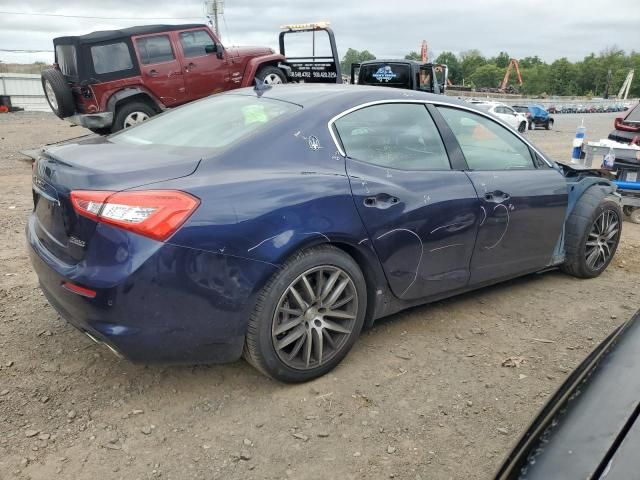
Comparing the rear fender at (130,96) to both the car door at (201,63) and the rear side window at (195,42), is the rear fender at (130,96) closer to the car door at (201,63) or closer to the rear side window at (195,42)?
the car door at (201,63)

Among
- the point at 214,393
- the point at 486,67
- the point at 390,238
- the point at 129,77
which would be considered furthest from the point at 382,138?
the point at 486,67

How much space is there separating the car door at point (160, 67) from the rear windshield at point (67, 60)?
1.10 meters

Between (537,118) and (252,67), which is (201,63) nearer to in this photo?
(252,67)

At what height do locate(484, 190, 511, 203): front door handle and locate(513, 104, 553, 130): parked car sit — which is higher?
locate(484, 190, 511, 203): front door handle

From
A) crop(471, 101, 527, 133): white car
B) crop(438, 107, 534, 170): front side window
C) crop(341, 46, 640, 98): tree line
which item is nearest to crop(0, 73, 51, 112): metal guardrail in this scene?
crop(471, 101, 527, 133): white car

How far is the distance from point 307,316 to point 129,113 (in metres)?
8.64

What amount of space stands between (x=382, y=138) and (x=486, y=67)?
5753 inches

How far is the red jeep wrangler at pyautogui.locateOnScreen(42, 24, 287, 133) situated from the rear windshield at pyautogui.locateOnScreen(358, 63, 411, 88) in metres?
3.95

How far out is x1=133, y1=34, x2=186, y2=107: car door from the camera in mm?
10266

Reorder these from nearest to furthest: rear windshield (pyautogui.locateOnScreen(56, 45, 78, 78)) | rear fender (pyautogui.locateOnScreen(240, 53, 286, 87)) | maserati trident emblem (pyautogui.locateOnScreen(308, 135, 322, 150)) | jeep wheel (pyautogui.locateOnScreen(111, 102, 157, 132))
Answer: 1. maserati trident emblem (pyautogui.locateOnScreen(308, 135, 322, 150))
2. rear windshield (pyautogui.locateOnScreen(56, 45, 78, 78))
3. jeep wheel (pyautogui.locateOnScreen(111, 102, 157, 132))
4. rear fender (pyautogui.locateOnScreen(240, 53, 286, 87))

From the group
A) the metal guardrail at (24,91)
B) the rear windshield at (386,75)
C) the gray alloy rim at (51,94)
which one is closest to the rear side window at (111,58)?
the gray alloy rim at (51,94)

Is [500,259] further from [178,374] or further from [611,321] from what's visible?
[178,374]

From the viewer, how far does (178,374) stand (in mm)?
3023

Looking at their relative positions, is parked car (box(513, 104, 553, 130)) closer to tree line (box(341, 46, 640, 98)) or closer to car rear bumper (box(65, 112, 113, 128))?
car rear bumper (box(65, 112, 113, 128))
